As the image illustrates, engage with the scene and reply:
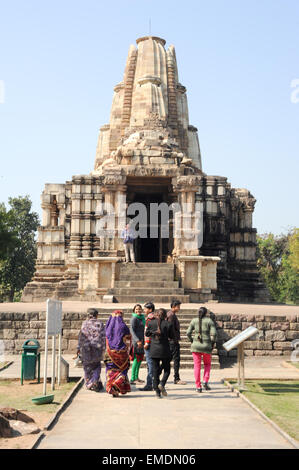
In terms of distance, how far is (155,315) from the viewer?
9.86 meters

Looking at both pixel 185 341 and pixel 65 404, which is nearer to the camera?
pixel 65 404

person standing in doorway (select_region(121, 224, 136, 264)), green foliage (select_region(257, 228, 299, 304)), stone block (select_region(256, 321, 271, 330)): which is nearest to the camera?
stone block (select_region(256, 321, 271, 330))

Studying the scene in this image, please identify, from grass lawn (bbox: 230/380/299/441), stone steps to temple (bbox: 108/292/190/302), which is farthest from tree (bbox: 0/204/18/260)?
grass lawn (bbox: 230/380/299/441)

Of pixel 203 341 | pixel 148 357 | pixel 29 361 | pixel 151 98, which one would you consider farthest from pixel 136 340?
pixel 151 98

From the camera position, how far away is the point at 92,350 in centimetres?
993

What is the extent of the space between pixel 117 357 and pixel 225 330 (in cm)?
577

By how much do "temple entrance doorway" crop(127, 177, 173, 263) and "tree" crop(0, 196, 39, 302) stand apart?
18.1 metres

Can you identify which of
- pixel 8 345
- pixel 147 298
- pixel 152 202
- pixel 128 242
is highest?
pixel 152 202

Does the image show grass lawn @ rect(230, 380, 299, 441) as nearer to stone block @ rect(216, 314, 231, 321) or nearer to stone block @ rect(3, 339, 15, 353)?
stone block @ rect(216, 314, 231, 321)

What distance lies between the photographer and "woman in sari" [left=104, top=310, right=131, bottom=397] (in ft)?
30.9

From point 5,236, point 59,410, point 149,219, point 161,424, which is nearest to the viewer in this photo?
point 161,424

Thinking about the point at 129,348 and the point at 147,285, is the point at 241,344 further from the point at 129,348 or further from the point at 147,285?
the point at 147,285

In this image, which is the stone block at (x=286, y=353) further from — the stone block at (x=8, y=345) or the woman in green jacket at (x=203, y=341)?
the stone block at (x=8, y=345)

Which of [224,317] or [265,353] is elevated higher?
[224,317]
